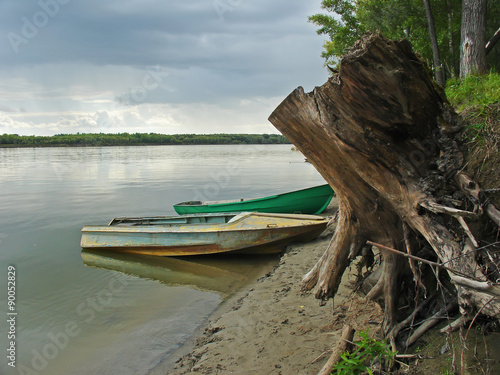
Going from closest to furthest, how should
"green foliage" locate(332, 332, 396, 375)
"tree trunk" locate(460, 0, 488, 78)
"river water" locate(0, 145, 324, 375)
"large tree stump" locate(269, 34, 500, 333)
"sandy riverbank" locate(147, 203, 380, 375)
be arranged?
"large tree stump" locate(269, 34, 500, 333), "green foliage" locate(332, 332, 396, 375), "sandy riverbank" locate(147, 203, 380, 375), "river water" locate(0, 145, 324, 375), "tree trunk" locate(460, 0, 488, 78)

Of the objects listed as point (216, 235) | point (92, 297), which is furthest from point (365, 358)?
point (216, 235)

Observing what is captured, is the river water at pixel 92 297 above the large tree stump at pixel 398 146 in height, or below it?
below

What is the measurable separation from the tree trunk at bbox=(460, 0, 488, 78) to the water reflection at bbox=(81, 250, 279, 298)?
7.66m

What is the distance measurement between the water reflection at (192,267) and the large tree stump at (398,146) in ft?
17.5

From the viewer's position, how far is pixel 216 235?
10.3m

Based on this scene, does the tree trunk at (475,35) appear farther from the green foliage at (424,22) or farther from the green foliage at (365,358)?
the green foliage at (365,358)

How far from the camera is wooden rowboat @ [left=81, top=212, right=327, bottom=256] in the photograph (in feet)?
33.2

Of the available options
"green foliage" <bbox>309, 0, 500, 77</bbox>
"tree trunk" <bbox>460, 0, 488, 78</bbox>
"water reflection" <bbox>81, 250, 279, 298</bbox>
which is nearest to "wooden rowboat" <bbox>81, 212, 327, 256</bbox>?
"water reflection" <bbox>81, 250, 279, 298</bbox>

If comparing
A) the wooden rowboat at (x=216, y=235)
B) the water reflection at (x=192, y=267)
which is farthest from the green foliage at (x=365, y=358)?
the wooden rowboat at (x=216, y=235)

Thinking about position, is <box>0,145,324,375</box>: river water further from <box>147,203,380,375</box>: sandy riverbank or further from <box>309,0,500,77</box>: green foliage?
<box>309,0,500,77</box>: green foliage

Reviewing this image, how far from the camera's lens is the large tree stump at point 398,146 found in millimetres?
2926

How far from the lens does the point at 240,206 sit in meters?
13.8

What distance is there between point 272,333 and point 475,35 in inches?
397

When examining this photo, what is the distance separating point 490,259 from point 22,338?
7332 millimetres
